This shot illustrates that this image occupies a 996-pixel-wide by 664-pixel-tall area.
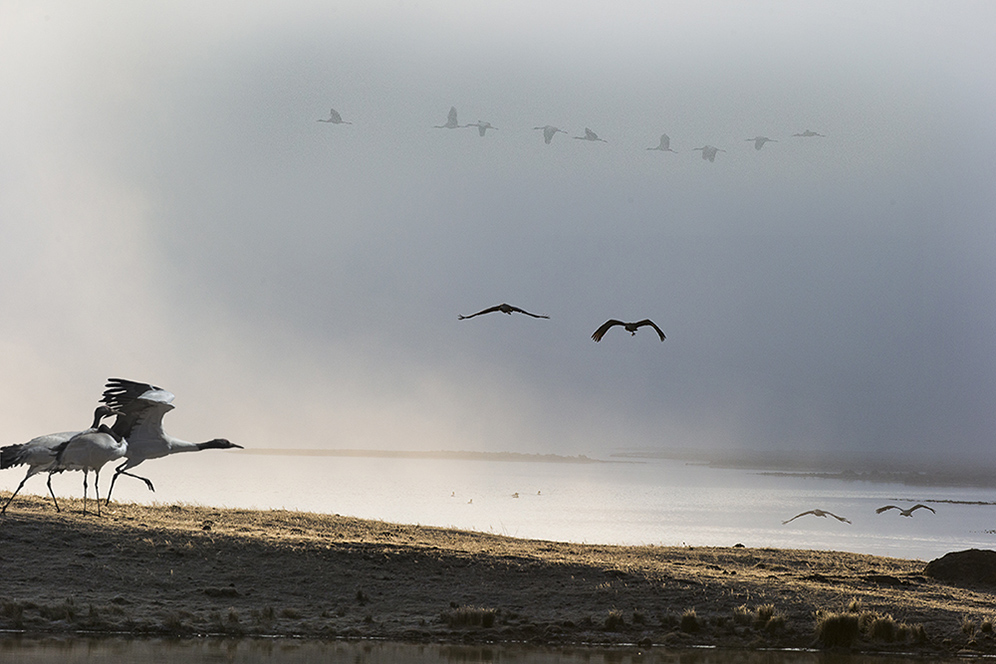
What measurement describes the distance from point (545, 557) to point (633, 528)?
24.8 metres

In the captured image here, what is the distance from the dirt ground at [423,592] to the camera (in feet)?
55.2

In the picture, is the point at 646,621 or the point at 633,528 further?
the point at 633,528

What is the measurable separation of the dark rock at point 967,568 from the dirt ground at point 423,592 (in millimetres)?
492

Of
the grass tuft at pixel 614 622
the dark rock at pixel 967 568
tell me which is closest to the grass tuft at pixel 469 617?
the grass tuft at pixel 614 622

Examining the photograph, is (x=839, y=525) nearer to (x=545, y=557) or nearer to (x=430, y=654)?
(x=545, y=557)

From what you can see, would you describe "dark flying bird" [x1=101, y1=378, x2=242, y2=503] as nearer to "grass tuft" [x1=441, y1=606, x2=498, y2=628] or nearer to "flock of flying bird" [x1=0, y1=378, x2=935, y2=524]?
"flock of flying bird" [x1=0, y1=378, x2=935, y2=524]

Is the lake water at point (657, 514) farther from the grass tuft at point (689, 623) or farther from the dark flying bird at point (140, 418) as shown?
the grass tuft at point (689, 623)

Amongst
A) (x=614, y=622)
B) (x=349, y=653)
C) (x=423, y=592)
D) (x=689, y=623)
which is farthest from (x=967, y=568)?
(x=349, y=653)

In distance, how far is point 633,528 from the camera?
150 feet

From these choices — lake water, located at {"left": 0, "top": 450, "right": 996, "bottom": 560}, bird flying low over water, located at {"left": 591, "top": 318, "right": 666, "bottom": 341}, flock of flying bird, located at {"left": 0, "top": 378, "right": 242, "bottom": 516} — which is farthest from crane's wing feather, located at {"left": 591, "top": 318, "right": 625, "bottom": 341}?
lake water, located at {"left": 0, "top": 450, "right": 996, "bottom": 560}

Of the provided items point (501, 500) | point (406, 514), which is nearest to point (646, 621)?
point (406, 514)

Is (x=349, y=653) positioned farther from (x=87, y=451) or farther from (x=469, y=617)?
(x=87, y=451)

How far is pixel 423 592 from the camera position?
61.8ft

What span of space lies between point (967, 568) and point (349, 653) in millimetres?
13856
